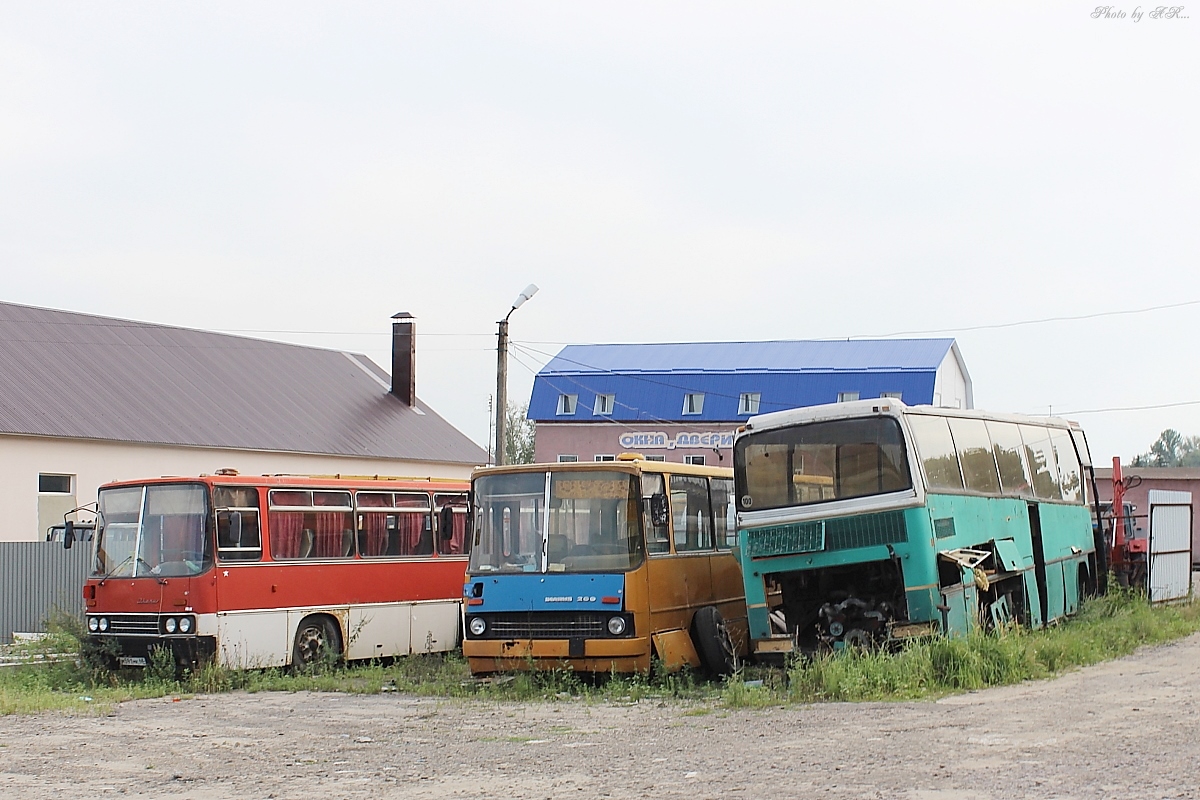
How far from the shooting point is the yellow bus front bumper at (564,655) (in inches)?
597

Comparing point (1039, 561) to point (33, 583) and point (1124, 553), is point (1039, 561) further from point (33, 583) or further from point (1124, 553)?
point (33, 583)

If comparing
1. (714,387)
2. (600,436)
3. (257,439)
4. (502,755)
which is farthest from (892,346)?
(502,755)

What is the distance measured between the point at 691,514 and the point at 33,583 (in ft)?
57.4

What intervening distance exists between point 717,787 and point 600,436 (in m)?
52.9

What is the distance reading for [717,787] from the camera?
9086mm

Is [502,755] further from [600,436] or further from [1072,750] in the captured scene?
[600,436]

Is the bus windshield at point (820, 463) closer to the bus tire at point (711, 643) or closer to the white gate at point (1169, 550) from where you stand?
the bus tire at point (711, 643)

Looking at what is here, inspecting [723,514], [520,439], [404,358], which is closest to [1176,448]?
[520,439]

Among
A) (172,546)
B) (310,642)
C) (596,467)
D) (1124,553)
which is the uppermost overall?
(596,467)

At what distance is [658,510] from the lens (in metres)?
15.9

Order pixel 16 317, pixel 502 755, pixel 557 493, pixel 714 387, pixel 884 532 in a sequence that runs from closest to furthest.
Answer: pixel 502 755 < pixel 884 532 < pixel 557 493 < pixel 16 317 < pixel 714 387

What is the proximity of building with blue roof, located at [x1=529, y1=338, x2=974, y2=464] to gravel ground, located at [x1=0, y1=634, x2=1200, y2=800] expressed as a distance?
43716 millimetres

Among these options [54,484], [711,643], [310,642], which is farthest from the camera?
[54,484]

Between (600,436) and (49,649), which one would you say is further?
(600,436)
